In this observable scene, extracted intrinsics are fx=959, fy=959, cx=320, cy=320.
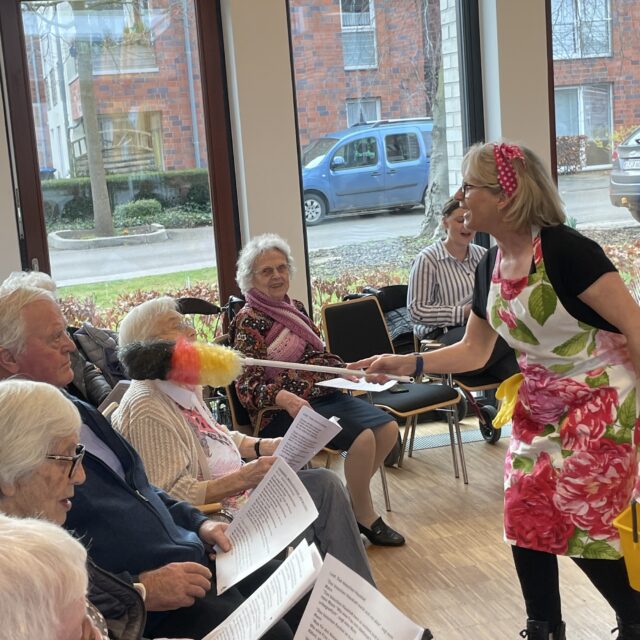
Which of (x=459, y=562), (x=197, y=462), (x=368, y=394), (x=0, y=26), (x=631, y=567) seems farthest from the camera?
(x=0, y=26)

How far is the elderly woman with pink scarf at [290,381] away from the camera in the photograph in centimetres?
416

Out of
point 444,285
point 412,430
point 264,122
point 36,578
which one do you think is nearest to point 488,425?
point 412,430

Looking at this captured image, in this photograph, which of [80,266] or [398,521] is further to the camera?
[80,266]

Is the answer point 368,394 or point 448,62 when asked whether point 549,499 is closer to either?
point 368,394

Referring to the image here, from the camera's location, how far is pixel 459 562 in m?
3.87

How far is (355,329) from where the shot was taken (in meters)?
4.95

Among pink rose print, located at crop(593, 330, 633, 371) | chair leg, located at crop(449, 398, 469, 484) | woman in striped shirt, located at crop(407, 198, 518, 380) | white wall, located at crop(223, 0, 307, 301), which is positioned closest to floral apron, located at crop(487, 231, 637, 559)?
pink rose print, located at crop(593, 330, 633, 371)

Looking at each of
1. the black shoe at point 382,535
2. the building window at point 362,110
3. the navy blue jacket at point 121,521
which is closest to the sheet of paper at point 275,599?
the navy blue jacket at point 121,521

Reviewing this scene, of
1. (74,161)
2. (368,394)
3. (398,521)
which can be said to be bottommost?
(398,521)

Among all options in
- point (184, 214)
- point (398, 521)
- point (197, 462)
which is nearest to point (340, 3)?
point (184, 214)

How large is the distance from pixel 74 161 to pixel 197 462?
2.98 m

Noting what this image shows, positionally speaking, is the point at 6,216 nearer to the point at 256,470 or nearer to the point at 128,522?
the point at 256,470

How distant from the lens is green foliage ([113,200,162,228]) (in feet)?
17.9

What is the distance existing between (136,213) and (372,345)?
1585 millimetres
